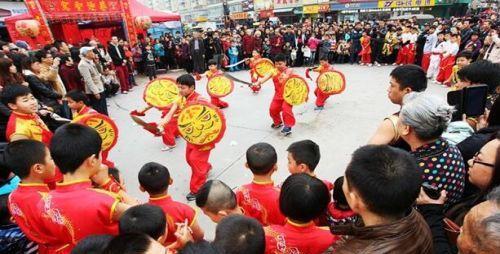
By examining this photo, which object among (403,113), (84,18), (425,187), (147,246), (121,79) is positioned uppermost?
(84,18)

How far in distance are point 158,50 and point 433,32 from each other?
9.96 metres

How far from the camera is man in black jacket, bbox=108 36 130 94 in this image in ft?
28.8

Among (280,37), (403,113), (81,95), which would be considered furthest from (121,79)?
(403,113)

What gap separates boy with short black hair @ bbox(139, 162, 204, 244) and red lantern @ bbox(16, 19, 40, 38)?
9.50 meters

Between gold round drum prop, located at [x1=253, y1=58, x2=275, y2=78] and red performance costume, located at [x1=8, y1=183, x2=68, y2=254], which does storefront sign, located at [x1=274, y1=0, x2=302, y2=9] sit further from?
red performance costume, located at [x1=8, y1=183, x2=68, y2=254]

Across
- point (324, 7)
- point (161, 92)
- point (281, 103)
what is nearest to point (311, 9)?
point (324, 7)

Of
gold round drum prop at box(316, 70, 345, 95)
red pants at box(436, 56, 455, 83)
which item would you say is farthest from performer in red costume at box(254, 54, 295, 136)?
red pants at box(436, 56, 455, 83)

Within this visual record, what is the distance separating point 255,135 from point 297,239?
3.68 m

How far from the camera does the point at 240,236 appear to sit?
4.63 feet

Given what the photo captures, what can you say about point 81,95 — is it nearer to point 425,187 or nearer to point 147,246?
point 147,246

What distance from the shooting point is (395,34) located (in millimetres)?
11250

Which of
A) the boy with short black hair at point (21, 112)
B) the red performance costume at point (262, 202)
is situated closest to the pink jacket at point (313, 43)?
the boy with short black hair at point (21, 112)

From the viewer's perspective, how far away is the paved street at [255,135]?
3.98 m

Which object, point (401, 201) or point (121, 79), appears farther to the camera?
point (121, 79)
